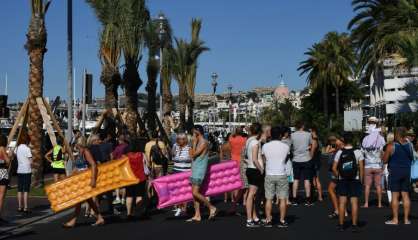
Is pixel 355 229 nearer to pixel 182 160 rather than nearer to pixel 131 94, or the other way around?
pixel 182 160

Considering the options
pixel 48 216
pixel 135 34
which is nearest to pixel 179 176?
pixel 48 216

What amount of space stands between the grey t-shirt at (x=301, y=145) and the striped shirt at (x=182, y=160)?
273 cm

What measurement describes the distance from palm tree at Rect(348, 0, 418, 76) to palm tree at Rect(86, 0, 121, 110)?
12.9 metres

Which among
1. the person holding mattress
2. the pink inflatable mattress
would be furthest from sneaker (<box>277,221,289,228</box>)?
the pink inflatable mattress

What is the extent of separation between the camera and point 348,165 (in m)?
11.4

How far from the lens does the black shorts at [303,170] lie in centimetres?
1534

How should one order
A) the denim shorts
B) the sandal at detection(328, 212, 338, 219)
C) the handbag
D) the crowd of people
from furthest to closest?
the handbag, the sandal at detection(328, 212, 338, 219), the denim shorts, the crowd of people

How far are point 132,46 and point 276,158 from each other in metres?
18.7

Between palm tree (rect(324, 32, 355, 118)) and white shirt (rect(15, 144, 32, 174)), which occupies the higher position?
palm tree (rect(324, 32, 355, 118))

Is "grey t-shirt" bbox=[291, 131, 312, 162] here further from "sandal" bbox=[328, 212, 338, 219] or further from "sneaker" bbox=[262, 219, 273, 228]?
"sneaker" bbox=[262, 219, 273, 228]

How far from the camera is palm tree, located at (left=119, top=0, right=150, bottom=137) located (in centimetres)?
2942

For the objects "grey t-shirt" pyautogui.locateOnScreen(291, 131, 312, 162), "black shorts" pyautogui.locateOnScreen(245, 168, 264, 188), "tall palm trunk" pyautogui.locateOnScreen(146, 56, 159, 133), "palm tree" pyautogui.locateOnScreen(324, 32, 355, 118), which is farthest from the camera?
"palm tree" pyautogui.locateOnScreen(324, 32, 355, 118)

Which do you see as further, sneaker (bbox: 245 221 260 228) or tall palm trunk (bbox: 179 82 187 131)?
tall palm trunk (bbox: 179 82 187 131)

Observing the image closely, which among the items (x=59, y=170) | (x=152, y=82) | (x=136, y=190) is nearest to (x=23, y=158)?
(x=136, y=190)
